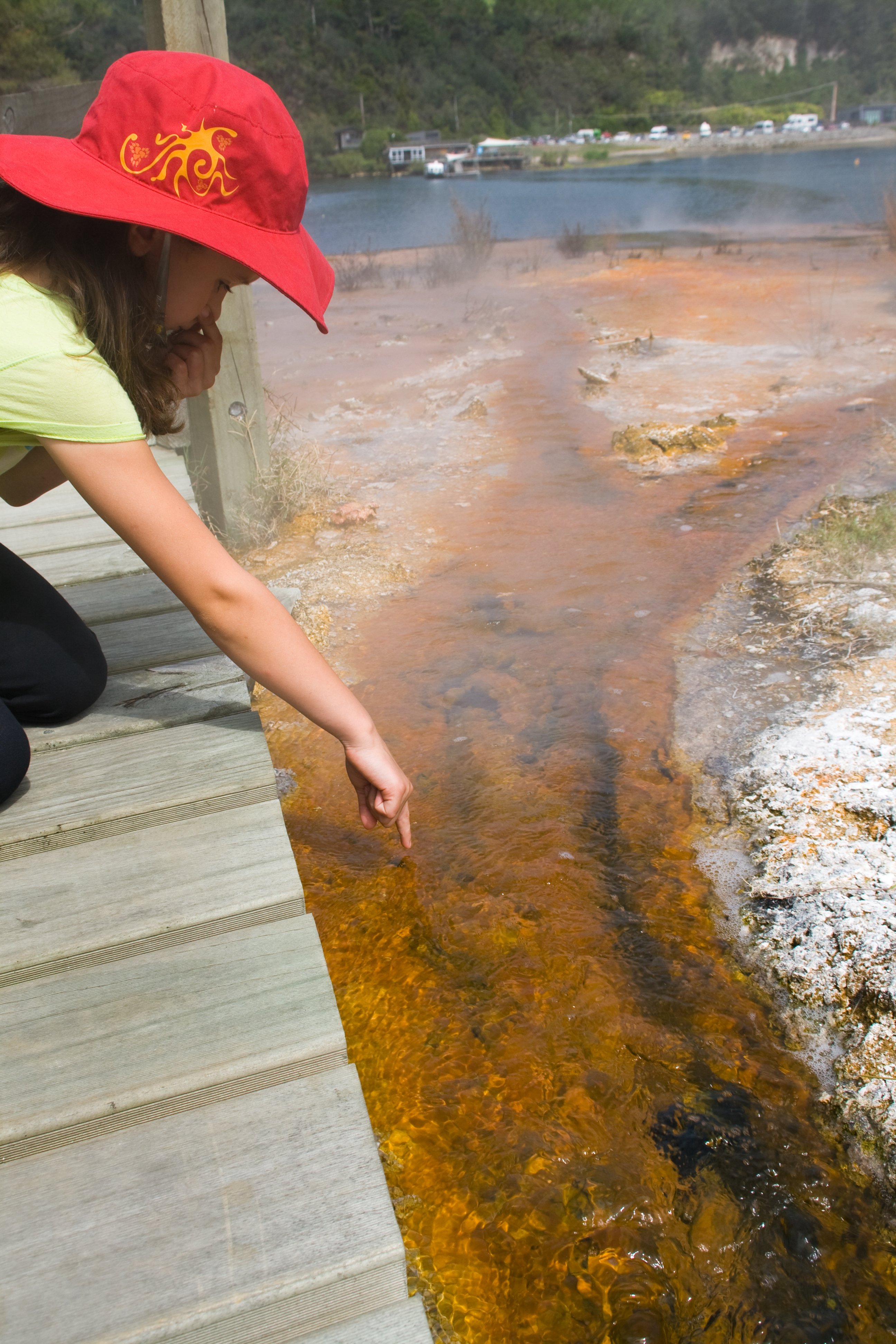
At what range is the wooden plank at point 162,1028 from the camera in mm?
874

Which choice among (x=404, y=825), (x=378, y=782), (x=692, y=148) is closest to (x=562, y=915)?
(x=404, y=825)

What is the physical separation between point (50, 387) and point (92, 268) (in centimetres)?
19

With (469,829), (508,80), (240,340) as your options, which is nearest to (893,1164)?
(469,829)

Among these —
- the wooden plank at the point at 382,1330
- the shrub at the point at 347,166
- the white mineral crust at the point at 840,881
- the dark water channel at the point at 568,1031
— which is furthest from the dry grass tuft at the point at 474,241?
the shrub at the point at 347,166

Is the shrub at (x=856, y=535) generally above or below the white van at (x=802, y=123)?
above

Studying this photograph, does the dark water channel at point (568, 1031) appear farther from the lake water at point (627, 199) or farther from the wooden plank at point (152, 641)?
the lake water at point (627, 199)

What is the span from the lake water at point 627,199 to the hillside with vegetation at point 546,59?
15199 mm

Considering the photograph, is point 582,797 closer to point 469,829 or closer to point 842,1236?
point 469,829

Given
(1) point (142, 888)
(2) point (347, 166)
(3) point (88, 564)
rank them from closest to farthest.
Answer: (1) point (142, 888), (3) point (88, 564), (2) point (347, 166)

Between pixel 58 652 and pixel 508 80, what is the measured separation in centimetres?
7218

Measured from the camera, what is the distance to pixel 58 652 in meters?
1.43

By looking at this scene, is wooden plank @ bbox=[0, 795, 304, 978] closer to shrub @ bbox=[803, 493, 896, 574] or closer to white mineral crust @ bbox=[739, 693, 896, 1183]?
white mineral crust @ bbox=[739, 693, 896, 1183]

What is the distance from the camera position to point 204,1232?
762 mm

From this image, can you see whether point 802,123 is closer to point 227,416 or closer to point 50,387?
point 227,416
